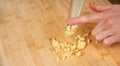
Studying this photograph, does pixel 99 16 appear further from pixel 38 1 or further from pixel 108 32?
Answer: pixel 38 1

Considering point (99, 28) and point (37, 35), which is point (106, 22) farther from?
point (37, 35)

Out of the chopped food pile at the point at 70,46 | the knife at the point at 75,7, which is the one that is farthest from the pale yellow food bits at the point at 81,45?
the knife at the point at 75,7

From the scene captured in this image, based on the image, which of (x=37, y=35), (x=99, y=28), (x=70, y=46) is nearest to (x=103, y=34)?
(x=99, y=28)

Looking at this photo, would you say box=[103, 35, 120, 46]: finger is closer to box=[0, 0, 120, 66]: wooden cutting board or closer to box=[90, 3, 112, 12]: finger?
box=[0, 0, 120, 66]: wooden cutting board

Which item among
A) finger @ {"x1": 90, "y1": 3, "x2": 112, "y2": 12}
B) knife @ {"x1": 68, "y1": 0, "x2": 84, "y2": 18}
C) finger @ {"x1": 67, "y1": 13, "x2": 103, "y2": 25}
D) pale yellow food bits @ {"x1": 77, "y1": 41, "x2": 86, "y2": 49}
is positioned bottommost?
pale yellow food bits @ {"x1": 77, "y1": 41, "x2": 86, "y2": 49}

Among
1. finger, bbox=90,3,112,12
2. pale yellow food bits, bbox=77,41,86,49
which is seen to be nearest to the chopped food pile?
pale yellow food bits, bbox=77,41,86,49
